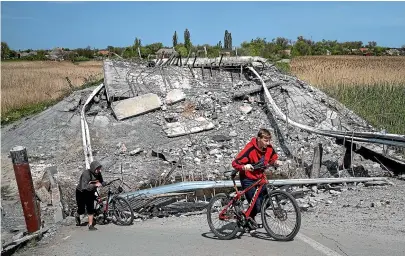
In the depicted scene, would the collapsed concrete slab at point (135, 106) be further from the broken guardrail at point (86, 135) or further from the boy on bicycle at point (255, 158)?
the boy on bicycle at point (255, 158)

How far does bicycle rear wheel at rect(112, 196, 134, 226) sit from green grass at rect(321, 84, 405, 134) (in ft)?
29.4

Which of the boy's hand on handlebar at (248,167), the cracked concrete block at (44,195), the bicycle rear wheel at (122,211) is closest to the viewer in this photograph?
the boy's hand on handlebar at (248,167)

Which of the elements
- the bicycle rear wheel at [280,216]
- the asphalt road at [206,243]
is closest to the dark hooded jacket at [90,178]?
the asphalt road at [206,243]

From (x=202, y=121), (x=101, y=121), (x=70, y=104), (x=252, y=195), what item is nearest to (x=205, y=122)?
(x=202, y=121)

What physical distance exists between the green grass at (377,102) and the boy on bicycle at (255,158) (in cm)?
840

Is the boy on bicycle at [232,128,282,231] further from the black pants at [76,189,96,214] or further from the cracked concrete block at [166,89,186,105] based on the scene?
the cracked concrete block at [166,89,186,105]

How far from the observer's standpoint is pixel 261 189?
5801 millimetres

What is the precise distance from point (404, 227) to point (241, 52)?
52.4 ft

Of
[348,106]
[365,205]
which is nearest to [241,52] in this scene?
[348,106]

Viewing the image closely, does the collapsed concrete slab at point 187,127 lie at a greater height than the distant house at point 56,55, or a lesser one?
lesser

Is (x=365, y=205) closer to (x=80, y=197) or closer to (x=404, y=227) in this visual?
(x=404, y=227)

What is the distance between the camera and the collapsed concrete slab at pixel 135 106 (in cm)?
1420

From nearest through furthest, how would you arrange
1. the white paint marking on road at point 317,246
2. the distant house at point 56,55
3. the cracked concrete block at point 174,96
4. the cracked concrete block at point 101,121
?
the white paint marking on road at point 317,246, the cracked concrete block at point 101,121, the cracked concrete block at point 174,96, the distant house at point 56,55

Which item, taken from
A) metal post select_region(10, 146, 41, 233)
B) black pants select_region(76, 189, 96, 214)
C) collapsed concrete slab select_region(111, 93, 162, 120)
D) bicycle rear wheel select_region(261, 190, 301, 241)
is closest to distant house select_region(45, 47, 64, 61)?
collapsed concrete slab select_region(111, 93, 162, 120)
